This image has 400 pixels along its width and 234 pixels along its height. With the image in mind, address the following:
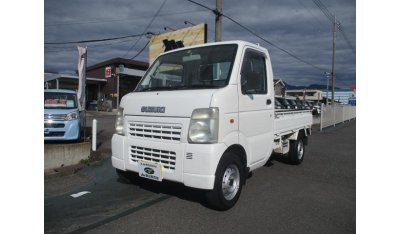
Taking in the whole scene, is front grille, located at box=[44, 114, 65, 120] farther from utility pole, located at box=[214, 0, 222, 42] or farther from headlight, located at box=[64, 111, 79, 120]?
utility pole, located at box=[214, 0, 222, 42]

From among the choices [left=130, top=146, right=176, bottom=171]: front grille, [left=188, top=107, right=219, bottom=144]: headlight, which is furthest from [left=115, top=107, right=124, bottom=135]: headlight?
[left=188, top=107, right=219, bottom=144]: headlight

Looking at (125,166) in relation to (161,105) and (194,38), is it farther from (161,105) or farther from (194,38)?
(194,38)

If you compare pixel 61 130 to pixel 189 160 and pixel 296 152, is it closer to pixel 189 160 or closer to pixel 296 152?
pixel 189 160

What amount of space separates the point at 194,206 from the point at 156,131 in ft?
3.95

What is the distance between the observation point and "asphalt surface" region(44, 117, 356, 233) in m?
3.77

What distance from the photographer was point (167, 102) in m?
4.13

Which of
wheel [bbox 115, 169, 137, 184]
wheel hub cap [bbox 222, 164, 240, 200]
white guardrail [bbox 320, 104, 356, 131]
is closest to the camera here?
wheel hub cap [bbox 222, 164, 240, 200]

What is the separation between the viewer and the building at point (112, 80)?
32312mm

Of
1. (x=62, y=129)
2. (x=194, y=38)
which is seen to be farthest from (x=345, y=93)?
(x=62, y=129)

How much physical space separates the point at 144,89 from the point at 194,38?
11.0m

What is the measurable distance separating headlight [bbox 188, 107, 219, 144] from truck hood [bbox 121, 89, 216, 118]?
0.09 metres

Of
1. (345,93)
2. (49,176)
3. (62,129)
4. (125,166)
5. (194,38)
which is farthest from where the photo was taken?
(345,93)

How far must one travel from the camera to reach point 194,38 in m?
15.3

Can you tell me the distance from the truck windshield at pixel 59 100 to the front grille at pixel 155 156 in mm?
5185
